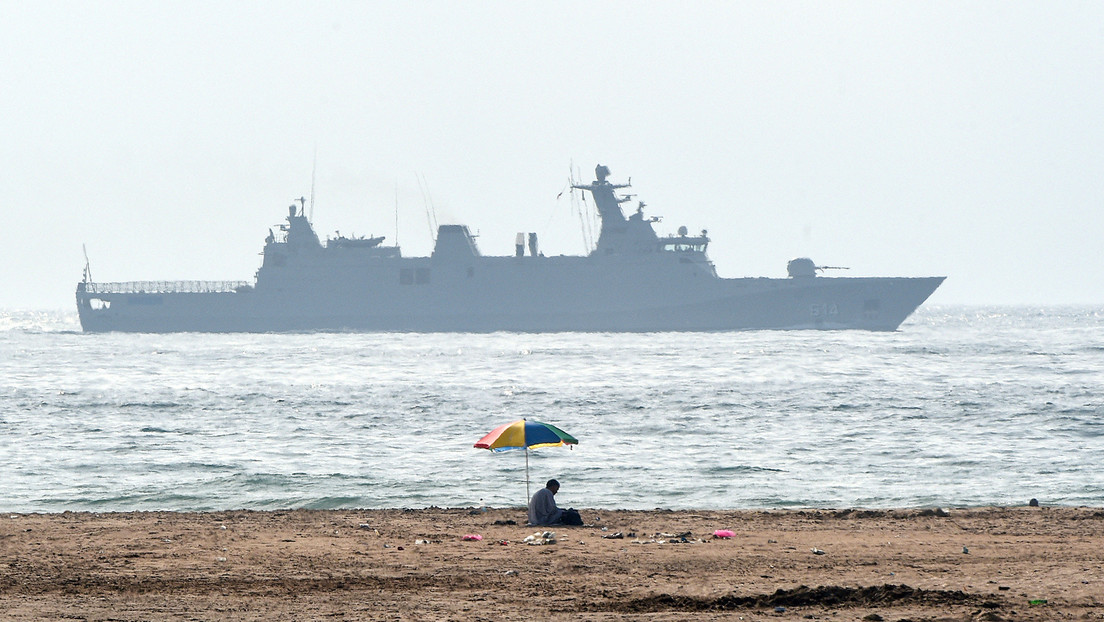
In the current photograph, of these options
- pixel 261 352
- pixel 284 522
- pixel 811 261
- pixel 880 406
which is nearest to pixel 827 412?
pixel 880 406

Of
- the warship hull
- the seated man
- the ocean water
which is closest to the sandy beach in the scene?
the seated man

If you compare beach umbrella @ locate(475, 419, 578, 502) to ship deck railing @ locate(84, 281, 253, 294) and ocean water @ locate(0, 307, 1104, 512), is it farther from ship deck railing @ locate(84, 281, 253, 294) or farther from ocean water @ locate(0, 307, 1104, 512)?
ship deck railing @ locate(84, 281, 253, 294)

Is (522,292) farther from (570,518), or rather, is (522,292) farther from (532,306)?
(570,518)

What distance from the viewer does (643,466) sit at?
18844 millimetres

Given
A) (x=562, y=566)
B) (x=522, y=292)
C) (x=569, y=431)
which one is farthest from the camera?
(x=522, y=292)

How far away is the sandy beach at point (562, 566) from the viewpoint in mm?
8297

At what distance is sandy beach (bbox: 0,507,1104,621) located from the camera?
27.2ft

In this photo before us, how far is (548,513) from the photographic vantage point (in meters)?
12.5

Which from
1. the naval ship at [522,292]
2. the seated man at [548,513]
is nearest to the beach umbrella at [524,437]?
the seated man at [548,513]

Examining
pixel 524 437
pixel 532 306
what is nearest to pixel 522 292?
pixel 532 306

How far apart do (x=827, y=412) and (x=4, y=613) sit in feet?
73.0

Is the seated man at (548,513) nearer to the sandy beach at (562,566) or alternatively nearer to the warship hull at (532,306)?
the sandy beach at (562,566)

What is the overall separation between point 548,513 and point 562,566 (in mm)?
2449

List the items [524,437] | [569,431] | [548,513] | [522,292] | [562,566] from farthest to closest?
[522,292] < [569,431] < [524,437] < [548,513] < [562,566]
